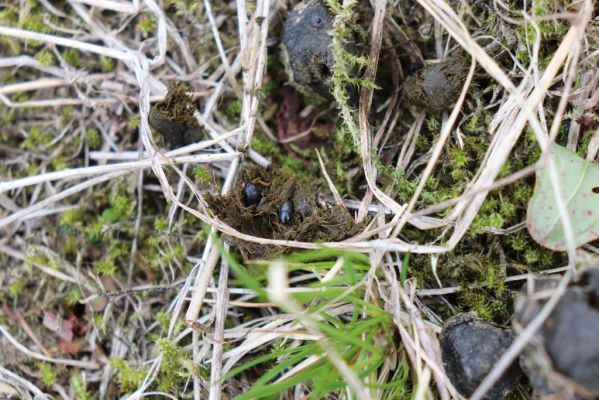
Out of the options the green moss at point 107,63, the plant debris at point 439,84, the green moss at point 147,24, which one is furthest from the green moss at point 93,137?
the plant debris at point 439,84

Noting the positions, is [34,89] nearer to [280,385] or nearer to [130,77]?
[130,77]

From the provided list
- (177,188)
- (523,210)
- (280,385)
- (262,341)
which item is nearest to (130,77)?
(177,188)

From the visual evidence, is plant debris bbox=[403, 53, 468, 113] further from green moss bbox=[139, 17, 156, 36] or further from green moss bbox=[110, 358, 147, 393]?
green moss bbox=[110, 358, 147, 393]

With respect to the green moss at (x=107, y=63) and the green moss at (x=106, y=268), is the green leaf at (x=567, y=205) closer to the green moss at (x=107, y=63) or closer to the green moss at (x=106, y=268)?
the green moss at (x=106, y=268)

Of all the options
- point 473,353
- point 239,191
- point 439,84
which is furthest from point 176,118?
point 473,353

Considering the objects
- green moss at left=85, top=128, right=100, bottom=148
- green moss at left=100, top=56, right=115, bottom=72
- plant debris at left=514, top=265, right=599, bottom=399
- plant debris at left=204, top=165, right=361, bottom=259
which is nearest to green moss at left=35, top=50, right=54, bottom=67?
green moss at left=100, top=56, right=115, bottom=72

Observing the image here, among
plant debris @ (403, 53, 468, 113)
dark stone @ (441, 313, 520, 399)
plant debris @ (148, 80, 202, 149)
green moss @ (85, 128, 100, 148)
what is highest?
plant debris @ (403, 53, 468, 113)
